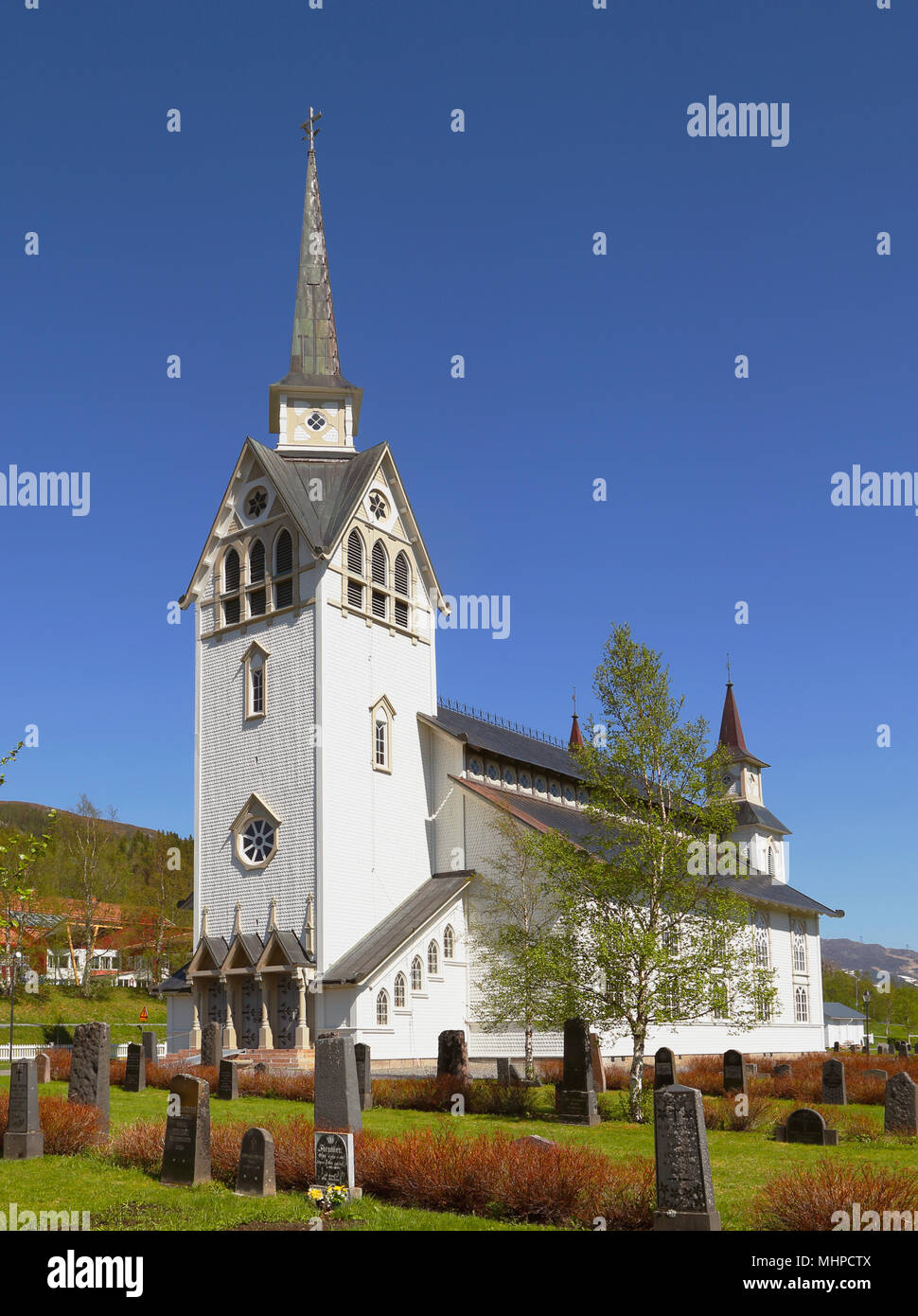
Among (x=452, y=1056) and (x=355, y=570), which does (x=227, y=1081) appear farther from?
(x=355, y=570)

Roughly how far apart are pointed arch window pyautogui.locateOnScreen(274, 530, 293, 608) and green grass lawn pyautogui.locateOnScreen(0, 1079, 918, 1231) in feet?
70.5

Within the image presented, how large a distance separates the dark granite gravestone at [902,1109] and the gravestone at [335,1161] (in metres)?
12.2

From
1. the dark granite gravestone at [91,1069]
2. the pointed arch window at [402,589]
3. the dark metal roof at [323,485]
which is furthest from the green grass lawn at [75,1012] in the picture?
the dark granite gravestone at [91,1069]

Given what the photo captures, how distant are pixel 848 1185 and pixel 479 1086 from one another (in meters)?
14.8

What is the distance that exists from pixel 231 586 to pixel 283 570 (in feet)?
10.1

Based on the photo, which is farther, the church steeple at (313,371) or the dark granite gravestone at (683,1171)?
the church steeple at (313,371)

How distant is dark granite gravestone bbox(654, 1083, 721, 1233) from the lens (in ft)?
35.8

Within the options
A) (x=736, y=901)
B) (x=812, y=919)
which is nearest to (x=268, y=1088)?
(x=736, y=901)

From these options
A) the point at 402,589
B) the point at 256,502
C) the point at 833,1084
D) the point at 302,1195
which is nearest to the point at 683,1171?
the point at 302,1195

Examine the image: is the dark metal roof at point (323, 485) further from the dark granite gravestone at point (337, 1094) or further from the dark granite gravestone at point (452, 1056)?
the dark granite gravestone at point (337, 1094)

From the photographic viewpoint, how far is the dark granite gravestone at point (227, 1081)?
2499cm

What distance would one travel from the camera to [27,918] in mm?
57531

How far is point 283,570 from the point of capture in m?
41.5
